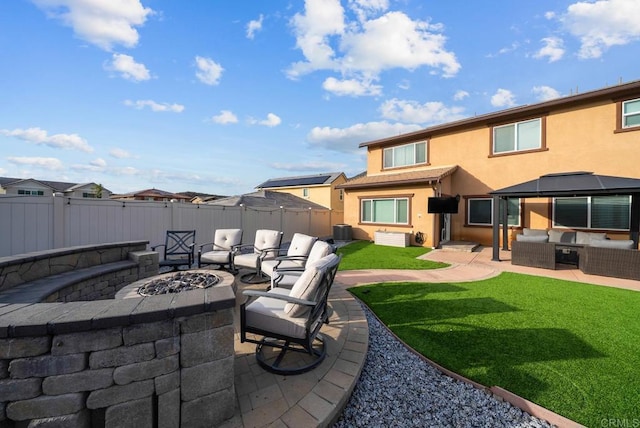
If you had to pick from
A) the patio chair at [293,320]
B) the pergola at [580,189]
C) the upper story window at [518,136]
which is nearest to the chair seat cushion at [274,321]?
the patio chair at [293,320]

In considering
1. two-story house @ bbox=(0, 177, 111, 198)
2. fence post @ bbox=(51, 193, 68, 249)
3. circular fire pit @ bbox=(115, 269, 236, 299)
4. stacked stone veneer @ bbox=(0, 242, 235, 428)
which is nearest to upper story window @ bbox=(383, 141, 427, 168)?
circular fire pit @ bbox=(115, 269, 236, 299)

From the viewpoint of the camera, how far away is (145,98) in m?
7.64

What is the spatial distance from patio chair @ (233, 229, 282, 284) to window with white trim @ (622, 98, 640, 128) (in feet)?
44.4

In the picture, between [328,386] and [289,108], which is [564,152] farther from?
[328,386]

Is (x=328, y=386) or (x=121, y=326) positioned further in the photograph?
(x=328, y=386)

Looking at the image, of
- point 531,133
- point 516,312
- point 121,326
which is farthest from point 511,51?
point 121,326

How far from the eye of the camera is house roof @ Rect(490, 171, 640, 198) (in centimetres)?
771

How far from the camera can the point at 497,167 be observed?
1234cm

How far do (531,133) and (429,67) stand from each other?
18.1ft

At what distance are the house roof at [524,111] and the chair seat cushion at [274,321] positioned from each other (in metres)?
13.8

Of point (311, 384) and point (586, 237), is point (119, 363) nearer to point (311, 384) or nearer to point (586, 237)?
point (311, 384)

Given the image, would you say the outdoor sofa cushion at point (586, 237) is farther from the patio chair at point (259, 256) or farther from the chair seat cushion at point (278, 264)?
the patio chair at point (259, 256)

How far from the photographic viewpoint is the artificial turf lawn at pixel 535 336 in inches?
106

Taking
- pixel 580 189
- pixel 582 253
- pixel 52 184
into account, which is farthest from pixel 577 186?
pixel 52 184
